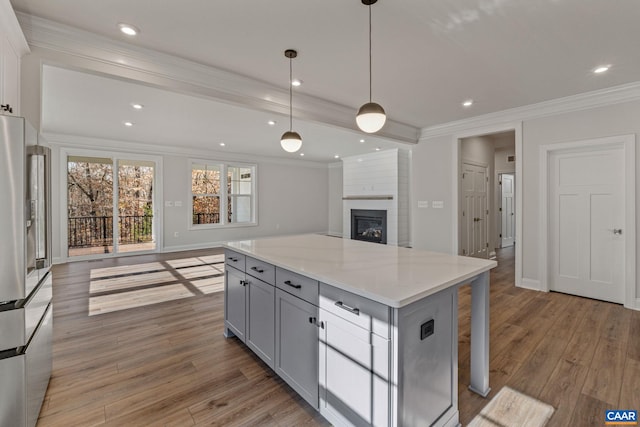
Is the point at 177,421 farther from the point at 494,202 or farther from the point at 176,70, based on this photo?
the point at 494,202

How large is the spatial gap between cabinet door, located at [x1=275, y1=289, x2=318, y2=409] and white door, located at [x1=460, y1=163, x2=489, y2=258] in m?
4.23

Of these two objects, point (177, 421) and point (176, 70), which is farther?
point (176, 70)

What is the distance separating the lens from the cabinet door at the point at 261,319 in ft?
6.78

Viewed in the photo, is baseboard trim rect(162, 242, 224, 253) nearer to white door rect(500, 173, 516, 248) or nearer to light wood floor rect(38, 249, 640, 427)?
light wood floor rect(38, 249, 640, 427)

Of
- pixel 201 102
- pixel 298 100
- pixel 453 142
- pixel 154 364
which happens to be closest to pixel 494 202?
pixel 453 142

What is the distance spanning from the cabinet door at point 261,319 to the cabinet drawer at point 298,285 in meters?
0.14

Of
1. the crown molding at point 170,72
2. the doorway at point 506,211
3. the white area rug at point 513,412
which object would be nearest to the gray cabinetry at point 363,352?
the white area rug at point 513,412

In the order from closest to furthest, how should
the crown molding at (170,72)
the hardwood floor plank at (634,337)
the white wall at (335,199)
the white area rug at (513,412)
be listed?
1. the white area rug at (513,412)
2. the crown molding at (170,72)
3. the hardwood floor plank at (634,337)
4. the white wall at (335,199)

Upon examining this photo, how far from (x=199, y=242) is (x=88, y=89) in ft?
15.4

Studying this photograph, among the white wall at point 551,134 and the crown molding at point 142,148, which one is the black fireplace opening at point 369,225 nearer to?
the crown molding at point 142,148

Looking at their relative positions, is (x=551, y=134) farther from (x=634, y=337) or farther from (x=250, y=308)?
(x=250, y=308)

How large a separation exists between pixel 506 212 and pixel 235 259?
7768 mm

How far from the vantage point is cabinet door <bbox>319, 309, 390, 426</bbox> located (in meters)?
1.33

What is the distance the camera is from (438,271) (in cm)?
166
